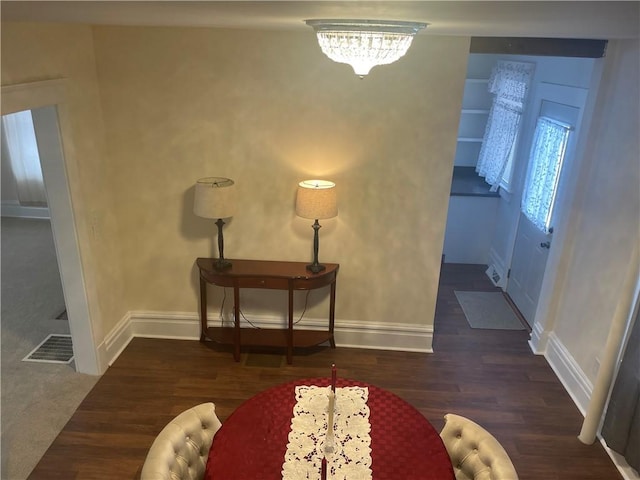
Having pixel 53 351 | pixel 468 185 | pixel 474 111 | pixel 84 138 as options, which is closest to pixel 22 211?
pixel 53 351

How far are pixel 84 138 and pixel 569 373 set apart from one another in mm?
3946

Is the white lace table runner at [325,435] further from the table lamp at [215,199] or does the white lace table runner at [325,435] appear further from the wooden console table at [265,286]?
the table lamp at [215,199]

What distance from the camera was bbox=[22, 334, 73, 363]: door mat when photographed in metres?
3.80

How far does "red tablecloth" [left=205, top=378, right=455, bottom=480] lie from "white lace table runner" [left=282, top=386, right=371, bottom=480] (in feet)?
0.11

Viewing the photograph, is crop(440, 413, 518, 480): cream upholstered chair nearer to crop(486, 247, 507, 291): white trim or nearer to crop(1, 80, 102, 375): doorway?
crop(1, 80, 102, 375): doorway

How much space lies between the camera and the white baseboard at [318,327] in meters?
4.04

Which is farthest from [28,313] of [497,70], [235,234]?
[497,70]

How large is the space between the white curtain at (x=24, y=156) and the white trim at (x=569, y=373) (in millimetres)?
6614

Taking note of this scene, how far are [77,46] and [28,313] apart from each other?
8.58ft

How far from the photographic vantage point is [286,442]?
87.0 inches

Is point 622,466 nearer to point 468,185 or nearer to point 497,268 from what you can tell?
point 497,268

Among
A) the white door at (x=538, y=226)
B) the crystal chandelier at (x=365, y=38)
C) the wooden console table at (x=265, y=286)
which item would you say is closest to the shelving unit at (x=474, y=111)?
the white door at (x=538, y=226)

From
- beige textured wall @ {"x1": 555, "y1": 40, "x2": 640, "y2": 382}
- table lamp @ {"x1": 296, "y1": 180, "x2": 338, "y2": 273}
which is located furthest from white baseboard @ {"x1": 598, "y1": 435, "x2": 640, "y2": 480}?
table lamp @ {"x1": 296, "y1": 180, "x2": 338, "y2": 273}

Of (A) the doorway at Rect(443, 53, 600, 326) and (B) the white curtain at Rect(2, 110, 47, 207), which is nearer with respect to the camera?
(A) the doorway at Rect(443, 53, 600, 326)
